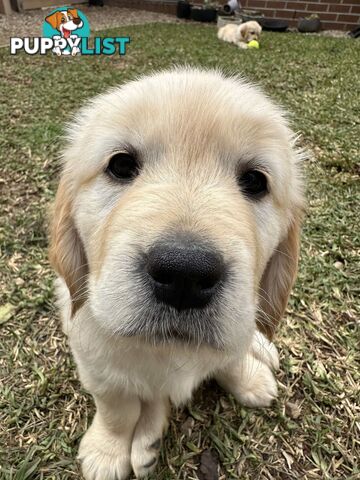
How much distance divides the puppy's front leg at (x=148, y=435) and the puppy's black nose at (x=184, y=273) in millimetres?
834

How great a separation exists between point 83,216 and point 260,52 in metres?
6.69

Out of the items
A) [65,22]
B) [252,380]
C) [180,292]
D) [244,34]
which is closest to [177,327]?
[180,292]

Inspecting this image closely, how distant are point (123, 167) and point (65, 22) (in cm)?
833

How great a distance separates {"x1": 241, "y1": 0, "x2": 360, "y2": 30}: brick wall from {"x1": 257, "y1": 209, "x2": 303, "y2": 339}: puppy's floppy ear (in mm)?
10560

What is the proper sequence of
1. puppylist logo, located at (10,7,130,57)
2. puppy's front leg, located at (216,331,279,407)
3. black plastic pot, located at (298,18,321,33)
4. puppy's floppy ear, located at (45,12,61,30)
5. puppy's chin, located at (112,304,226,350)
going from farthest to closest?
black plastic pot, located at (298,18,321,33) → puppy's floppy ear, located at (45,12,61,30) → puppylist logo, located at (10,7,130,57) → puppy's front leg, located at (216,331,279,407) → puppy's chin, located at (112,304,226,350)

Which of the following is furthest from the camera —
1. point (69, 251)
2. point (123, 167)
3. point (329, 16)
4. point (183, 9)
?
point (183, 9)

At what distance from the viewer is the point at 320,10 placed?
392 inches

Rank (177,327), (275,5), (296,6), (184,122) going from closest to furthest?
(177,327)
(184,122)
(296,6)
(275,5)

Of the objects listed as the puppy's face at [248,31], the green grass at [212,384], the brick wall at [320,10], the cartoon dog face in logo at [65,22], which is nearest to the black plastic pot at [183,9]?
the brick wall at [320,10]

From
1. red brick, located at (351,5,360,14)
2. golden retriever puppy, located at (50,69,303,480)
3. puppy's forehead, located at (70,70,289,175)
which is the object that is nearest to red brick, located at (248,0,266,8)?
red brick, located at (351,5,360,14)

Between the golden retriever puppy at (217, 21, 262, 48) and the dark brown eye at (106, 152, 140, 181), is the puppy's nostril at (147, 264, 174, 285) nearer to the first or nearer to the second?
the dark brown eye at (106, 152, 140, 181)

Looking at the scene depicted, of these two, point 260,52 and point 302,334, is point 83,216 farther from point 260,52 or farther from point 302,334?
point 260,52

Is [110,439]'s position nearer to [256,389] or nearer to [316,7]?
[256,389]

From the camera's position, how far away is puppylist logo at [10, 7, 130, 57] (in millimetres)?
6539
